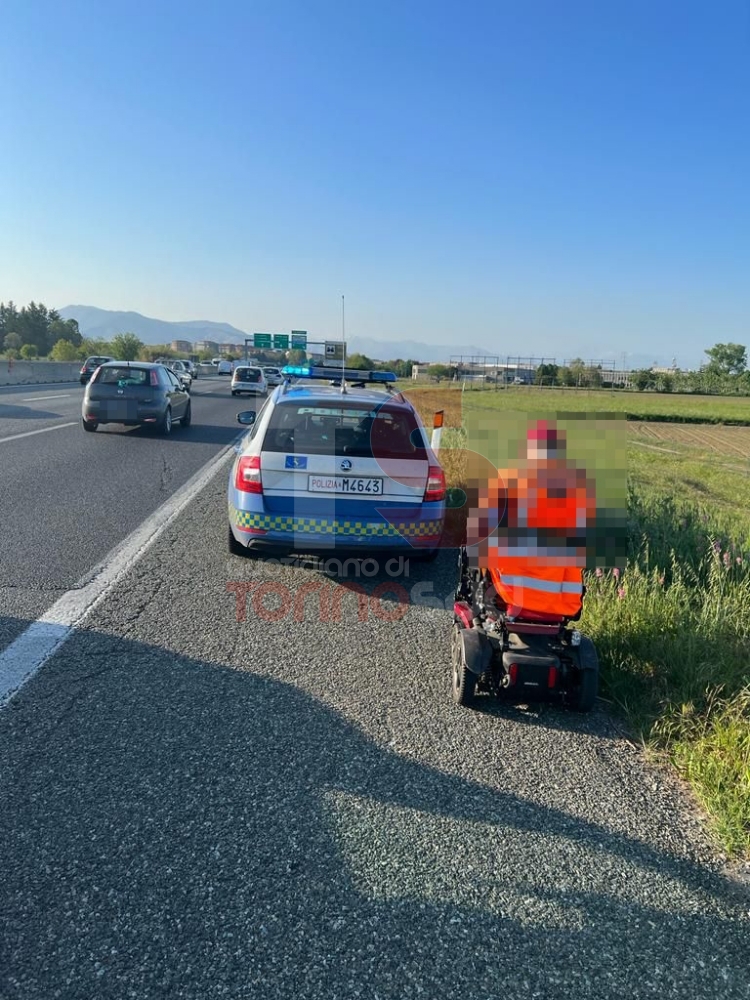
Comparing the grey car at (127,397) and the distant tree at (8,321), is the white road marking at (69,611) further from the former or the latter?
the distant tree at (8,321)

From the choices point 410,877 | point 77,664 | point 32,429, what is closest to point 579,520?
point 410,877

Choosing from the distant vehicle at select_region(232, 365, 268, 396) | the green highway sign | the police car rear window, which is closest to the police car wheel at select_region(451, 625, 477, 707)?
the police car rear window

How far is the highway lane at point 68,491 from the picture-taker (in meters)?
5.22

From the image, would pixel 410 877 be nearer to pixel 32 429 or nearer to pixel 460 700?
pixel 460 700

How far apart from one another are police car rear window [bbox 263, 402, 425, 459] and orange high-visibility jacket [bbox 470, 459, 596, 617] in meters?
2.29

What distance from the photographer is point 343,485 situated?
5465 millimetres

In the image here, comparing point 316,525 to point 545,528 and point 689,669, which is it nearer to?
point 545,528

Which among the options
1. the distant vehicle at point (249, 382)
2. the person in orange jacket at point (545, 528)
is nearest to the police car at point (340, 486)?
the person in orange jacket at point (545, 528)

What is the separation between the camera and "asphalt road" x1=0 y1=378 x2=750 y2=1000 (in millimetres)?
2014

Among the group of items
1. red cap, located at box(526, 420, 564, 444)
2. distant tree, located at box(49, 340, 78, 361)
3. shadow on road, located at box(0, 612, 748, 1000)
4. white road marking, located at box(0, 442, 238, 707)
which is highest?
distant tree, located at box(49, 340, 78, 361)

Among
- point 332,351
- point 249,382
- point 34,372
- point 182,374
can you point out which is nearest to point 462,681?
point 332,351

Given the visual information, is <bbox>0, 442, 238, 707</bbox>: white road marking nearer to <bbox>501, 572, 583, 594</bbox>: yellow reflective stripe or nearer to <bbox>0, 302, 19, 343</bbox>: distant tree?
<bbox>501, 572, 583, 594</bbox>: yellow reflective stripe

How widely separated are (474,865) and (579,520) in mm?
1675

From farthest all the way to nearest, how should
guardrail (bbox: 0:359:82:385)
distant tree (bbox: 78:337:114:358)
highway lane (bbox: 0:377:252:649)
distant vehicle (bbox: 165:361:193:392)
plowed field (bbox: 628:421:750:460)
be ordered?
distant tree (bbox: 78:337:114:358) < guardrail (bbox: 0:359:82:385) < plowed field (bbox: 628:421:750:460) < distant vehicle (bbox: 165:361:193:392) < highway lane (bbox: 0:377:252:649)
